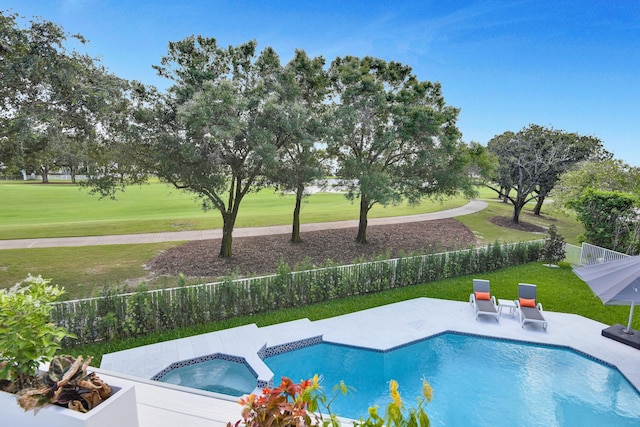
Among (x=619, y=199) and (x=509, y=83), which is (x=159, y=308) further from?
(x=509, y=83)

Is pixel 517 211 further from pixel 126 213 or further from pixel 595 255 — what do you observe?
pixel 126 213

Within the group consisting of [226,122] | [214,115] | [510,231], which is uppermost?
[214,115]

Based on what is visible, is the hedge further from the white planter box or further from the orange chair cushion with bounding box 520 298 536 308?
the white planter box

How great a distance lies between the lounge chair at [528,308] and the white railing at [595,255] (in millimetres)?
5791

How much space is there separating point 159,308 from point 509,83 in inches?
979

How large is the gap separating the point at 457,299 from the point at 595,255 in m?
7.14

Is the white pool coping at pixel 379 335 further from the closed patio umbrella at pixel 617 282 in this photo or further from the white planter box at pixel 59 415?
the white planter box at pixel 59 415

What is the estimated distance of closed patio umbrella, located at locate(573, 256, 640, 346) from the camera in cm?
705

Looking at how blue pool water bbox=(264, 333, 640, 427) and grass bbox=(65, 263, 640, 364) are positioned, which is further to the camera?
grass bbox=(65, 263, 640, 364)

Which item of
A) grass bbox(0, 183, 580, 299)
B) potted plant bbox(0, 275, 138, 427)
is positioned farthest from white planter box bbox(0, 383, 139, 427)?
grass bbox(0, 183, 580, 299)

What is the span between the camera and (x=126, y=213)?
2592 centimetres

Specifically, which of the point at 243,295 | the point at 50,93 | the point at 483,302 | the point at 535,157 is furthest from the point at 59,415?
the point at 535,157

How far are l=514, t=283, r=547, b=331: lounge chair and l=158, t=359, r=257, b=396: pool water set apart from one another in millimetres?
6946

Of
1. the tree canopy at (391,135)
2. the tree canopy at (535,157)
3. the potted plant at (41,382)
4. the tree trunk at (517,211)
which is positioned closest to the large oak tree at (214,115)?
the tree canopy at (391,135)
